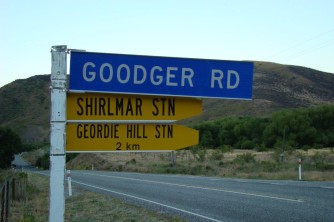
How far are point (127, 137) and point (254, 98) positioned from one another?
8796cm

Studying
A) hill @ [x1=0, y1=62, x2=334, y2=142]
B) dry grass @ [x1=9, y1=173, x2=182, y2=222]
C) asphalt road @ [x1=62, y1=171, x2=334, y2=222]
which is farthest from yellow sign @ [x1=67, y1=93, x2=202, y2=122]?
hill @ [x1=0, y1=62, x2=334, y2=142]

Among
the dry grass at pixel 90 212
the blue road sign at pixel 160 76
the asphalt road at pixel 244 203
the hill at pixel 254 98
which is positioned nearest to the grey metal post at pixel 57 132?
the blue road sign at pixel 160 76

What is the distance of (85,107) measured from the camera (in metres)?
4.00

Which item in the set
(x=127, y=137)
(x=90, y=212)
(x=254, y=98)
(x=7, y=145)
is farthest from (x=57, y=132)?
(x=254, y=98)

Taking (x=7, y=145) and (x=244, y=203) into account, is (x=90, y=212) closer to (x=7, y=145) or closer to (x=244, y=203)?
(x=244, y=203)

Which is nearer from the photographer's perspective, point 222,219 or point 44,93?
point 222,219

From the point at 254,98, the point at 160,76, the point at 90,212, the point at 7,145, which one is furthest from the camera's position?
the point at 254,98

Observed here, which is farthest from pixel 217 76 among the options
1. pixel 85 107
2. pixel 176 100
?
pixel 85 107

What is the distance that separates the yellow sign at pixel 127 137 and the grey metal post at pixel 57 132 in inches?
7.7

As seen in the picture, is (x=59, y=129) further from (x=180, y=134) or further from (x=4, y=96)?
(x=4, y=96)

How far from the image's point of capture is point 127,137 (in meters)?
4.04

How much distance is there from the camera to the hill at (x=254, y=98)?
8762cm

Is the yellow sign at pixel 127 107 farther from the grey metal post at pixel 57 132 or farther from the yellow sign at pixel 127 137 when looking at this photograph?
the grey metal post at pixel 57 132

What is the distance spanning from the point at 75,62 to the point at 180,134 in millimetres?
1095
